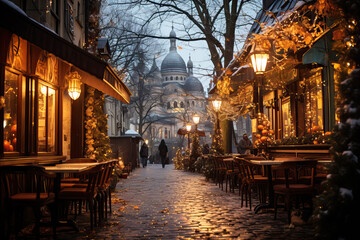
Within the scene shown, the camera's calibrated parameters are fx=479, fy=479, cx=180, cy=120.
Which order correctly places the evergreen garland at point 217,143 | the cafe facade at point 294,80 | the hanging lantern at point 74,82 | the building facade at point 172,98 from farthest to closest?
the building facade at point 172,98 → the evergreen garland at point 217,143 → the hanging lantern at point 74,82 → the cafe facade at point 294,80

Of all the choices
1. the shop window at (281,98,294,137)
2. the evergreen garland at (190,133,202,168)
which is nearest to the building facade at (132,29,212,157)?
the evergreen garland at (190,133,202,168)

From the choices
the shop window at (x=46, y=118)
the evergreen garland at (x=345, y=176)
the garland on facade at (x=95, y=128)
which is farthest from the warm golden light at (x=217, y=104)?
the evergreen garland at (x=345, y=176)

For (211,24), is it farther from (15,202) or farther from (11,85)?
(15,202)

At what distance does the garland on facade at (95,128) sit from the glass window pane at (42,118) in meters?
3.06

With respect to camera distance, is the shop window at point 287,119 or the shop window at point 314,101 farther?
the shop window at point 287,119

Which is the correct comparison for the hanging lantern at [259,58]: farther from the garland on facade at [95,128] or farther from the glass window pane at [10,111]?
the glass window pane at [10,111]

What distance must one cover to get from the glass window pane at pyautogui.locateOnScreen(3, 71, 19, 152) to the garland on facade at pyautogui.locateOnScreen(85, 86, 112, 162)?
4.69m

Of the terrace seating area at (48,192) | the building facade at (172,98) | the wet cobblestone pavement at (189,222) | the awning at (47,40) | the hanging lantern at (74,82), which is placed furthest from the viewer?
the building facade at (172,98)

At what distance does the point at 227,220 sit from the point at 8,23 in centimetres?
471

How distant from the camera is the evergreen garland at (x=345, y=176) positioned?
14.2 ft

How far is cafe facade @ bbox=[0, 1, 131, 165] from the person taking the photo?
6938mm

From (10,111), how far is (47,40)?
5.27ft

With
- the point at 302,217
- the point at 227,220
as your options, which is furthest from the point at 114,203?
the point at 302,217

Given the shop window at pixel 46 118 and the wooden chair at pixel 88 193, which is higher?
the shop window at pixel 46 118
